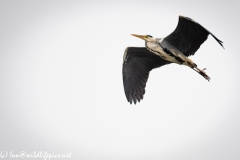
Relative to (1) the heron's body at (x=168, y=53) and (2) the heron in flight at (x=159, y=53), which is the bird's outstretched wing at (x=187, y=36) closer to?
(2) the heron in flight at (x=159, y=53)

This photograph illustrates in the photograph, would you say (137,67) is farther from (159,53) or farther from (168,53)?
(168,53)

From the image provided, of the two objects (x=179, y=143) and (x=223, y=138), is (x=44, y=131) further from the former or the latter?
(x=223, y=138)

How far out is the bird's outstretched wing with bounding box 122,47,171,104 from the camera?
1241 cm

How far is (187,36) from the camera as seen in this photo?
1100 cm

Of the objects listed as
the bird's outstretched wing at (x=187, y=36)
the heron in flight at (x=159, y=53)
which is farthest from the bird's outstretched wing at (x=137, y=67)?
the bird's outstretched wing at (x=187, y=36)

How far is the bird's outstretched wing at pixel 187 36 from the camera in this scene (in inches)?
418

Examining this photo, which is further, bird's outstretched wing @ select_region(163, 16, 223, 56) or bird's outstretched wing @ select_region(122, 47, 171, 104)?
bird's outstretched wing @ select_region(122, 47, 171, 104)

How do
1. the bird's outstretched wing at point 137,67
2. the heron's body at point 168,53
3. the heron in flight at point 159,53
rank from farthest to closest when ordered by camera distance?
the bird's outstretched wing at point 137,67 → the heron's body at point 168,53 → the heron in flight at point 159,53

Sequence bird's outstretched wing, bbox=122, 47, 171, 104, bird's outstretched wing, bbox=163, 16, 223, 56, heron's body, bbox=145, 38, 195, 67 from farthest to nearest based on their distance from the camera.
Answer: bird's outstretched wing, bbox=122, 47, 171, 104 < heron's body, bbox=145, 38, 195, 67 < bird's outstretched wing, bbox=163, 16, 223, 56

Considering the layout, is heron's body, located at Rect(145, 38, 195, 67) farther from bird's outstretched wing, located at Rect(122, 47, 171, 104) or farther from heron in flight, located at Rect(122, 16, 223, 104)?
bird's outstretched wing, located at Rect(122, 47, 171, 104)

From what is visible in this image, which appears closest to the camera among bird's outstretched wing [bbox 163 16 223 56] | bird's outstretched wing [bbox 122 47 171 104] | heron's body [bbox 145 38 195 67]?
bird's outstretched wing [bbox 163 16 223 56]

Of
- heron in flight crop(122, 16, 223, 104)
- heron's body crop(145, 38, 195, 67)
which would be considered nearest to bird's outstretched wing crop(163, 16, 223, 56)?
heron in flight crop(122, 16, 223, 104)

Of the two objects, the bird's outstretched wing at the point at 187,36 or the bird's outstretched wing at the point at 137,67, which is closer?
the bird's outstretched wing at the point at 187,36

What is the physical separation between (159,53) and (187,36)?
78 centimetres
